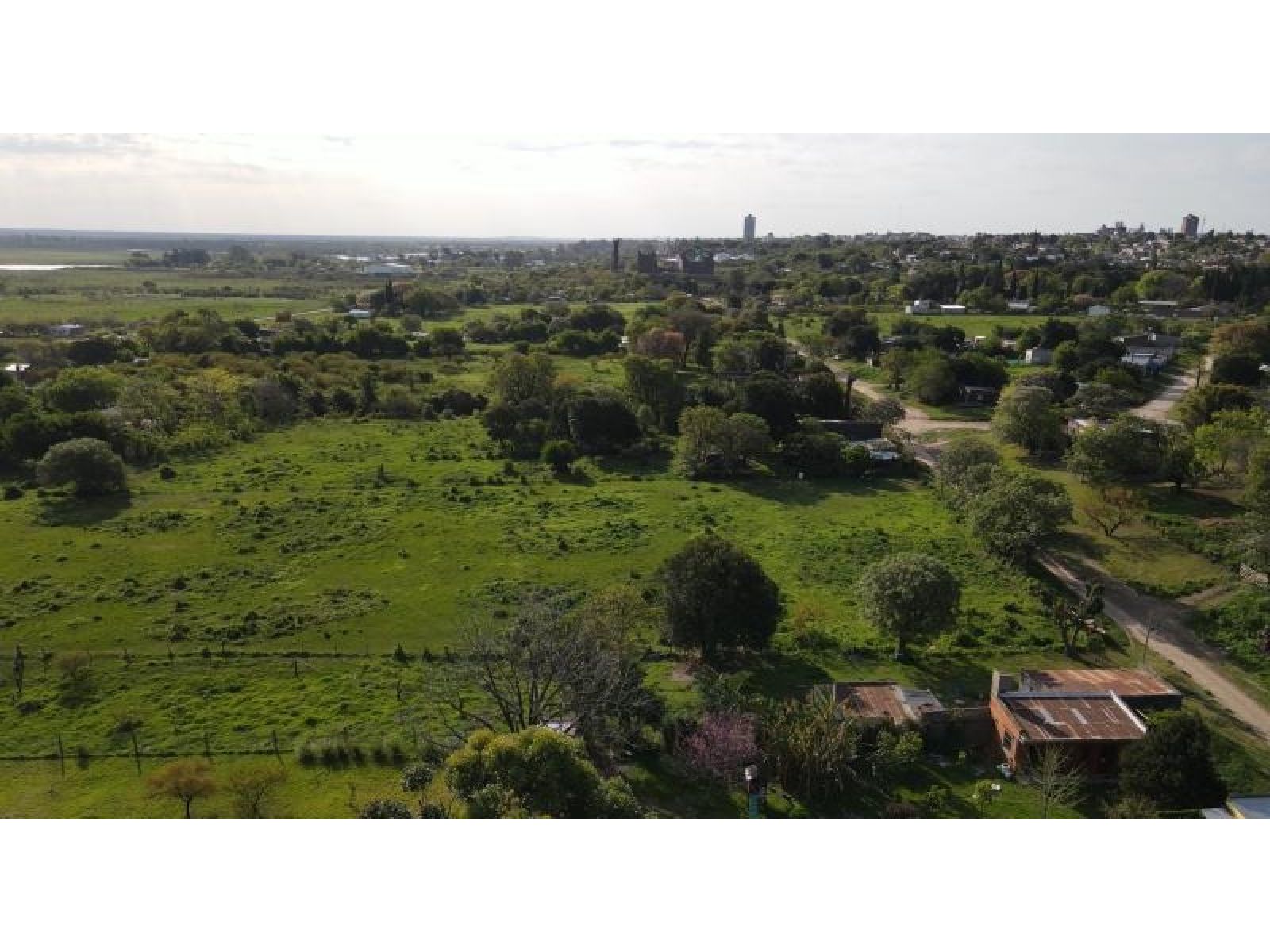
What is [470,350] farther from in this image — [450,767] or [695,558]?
[450,767]

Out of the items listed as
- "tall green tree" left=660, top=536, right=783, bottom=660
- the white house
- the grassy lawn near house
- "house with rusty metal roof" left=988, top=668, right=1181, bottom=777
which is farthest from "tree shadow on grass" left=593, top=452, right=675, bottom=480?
the white house

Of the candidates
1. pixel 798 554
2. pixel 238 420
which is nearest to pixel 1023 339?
pixel 798 554

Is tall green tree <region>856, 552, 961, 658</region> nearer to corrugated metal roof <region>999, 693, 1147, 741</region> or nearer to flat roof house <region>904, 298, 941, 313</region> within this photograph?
corrugated metal roof <region>999, 693, 1147, 741</region>

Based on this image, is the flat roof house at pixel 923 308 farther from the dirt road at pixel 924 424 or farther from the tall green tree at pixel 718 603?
the tall green tree at pixel 718 603

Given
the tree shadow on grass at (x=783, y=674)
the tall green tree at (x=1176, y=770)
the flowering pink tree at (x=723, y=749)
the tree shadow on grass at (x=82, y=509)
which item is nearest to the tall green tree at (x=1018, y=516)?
the tree shadow on grass at (x=783, y=674)

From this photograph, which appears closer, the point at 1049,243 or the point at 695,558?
the point at 695,558
